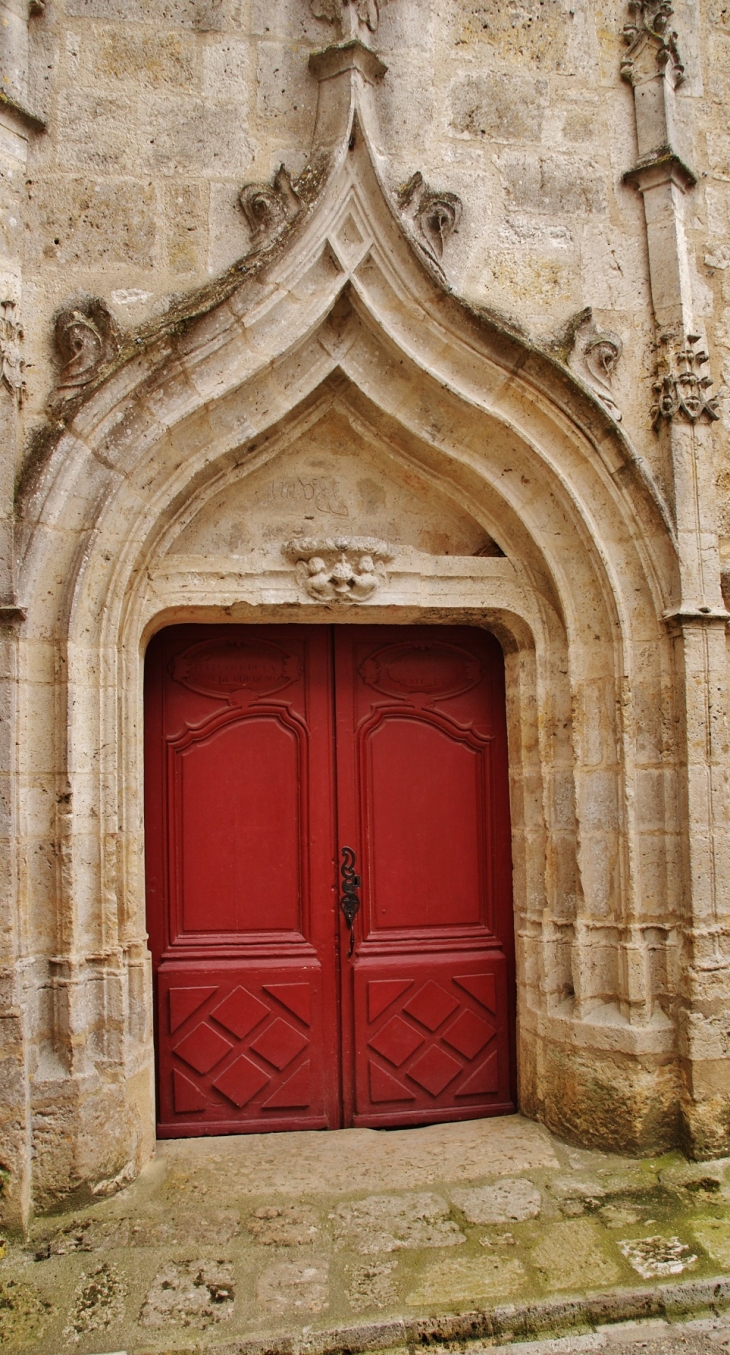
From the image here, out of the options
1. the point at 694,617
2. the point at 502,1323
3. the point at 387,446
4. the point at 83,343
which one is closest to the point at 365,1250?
Result: the point at 502,1323

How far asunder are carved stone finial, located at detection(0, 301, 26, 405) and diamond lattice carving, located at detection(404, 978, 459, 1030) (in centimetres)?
270

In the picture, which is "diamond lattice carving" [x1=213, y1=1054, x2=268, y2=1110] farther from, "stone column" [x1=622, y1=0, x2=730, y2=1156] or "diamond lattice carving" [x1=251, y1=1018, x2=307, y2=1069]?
"stone column" [x1=622, y1=0, x2=730, y2=1156]

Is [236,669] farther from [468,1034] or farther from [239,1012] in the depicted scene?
[468,1034]

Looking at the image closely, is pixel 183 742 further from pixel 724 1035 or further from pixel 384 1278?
pixel 724 1035

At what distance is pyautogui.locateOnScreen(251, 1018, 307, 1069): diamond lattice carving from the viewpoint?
345cm

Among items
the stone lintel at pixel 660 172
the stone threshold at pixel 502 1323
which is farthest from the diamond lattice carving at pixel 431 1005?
the stone lintel at pixel 660 172

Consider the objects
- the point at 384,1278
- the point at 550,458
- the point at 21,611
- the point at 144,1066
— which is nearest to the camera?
the point at 384,1278

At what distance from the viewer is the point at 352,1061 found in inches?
138

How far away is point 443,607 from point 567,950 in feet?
4.66

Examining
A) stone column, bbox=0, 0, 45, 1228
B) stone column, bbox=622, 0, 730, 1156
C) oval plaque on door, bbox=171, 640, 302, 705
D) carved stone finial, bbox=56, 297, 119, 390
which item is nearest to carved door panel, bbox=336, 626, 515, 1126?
oval plaque on door, bbox=171, 640, 302, 705

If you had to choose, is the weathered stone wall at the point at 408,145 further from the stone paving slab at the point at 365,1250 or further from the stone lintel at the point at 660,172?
the stone paving slab at the point at 365,1250

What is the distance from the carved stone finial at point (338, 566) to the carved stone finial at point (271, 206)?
1.10 meters

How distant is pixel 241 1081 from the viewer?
3432 millimetres

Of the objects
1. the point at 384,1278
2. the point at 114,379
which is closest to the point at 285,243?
the point at 114,379
